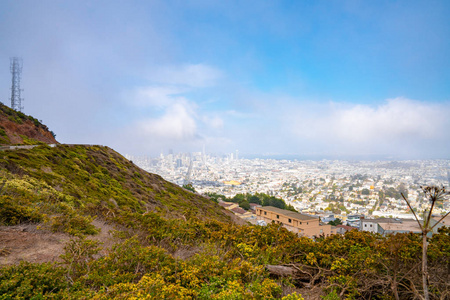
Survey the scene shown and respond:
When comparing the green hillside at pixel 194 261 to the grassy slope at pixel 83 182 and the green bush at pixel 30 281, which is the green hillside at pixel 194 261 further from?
the grassy slope at pixel 83 182

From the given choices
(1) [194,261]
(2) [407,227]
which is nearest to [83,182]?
(1) [194,261]

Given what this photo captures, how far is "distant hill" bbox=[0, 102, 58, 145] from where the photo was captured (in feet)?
65.0

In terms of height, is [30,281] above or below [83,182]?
below

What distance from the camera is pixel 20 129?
23.5 metres

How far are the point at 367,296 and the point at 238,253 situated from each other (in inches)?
86.8

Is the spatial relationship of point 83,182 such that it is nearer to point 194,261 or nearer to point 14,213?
point 14,213

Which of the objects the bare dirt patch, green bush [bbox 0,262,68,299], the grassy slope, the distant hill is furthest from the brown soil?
the distant hill

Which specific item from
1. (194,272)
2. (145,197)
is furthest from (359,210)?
(194,272)

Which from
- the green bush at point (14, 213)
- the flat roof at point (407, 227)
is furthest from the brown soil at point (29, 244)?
the flat roof at point (407, 227)

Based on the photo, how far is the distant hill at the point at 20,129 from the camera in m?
19.8

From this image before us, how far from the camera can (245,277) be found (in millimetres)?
3783

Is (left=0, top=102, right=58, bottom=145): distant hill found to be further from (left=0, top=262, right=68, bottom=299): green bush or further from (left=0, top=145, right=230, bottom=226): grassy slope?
(left=0, top=262, right=68, bottom=299): green bush

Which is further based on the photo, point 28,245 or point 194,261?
point 28,245

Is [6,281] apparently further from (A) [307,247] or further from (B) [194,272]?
(A) [307,247]
